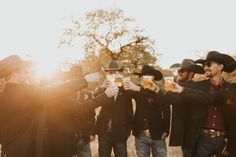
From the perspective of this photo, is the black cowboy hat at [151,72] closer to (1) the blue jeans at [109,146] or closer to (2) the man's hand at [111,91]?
(1) the blue jeans at [109,146]

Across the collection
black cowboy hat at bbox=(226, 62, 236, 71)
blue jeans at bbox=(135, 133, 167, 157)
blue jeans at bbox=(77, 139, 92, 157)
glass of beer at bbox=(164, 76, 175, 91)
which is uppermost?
black cowboy hat at bbox=(226, 62, 236, 71)

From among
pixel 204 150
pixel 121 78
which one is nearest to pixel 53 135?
pixel 121 78

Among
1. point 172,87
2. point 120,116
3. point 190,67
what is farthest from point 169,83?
point 120,116

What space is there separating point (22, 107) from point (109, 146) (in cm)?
417

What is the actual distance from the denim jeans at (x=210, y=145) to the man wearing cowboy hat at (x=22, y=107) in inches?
108

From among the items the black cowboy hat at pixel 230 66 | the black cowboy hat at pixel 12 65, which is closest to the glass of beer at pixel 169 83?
the black cowboy hat at pixel 230 66

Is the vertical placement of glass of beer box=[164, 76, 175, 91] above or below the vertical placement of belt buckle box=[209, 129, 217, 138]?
above

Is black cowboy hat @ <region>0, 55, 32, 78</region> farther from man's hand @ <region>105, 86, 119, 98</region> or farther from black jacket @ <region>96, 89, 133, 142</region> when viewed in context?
black jacket @ <region>96, 89, 133, 142</region>

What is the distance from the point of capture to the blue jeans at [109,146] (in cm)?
926

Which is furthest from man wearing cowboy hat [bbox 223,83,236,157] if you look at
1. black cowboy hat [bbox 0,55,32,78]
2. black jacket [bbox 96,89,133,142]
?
black cowboy hat [bbox 0,55,32,78]

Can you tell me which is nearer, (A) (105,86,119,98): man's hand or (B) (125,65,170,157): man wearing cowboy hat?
(A) (105,86,119,98): man's hand

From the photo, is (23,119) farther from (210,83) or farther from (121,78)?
(210,83)

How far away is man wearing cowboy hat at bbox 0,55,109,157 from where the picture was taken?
5.57m

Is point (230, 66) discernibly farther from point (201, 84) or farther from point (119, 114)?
point (119, 114)
